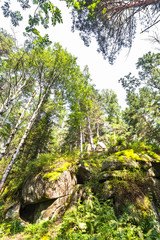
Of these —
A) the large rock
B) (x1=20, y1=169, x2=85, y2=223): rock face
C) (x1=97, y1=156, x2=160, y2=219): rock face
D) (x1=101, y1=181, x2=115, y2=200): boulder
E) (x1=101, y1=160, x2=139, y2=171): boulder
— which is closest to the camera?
(x1=97, y1=156, x2=160, y2=219): rock face

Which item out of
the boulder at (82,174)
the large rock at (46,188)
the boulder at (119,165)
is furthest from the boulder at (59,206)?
the boulder at (119,165)

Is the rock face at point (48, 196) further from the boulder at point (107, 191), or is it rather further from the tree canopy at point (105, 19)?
the tree canopy at point (105, 19)

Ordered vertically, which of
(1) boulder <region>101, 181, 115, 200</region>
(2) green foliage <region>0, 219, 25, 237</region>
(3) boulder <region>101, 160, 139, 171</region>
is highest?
(3) boulder <region>101, 160, 139, 171</region>

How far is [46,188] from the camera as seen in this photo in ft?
19.9

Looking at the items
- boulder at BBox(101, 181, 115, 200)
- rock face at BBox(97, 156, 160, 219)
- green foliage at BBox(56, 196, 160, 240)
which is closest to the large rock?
green foliage at BBox(56, 196, 160, 240)

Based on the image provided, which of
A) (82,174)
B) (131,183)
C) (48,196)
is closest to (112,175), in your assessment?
(131,183)

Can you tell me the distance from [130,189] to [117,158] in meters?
1.74

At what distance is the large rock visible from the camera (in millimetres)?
6012

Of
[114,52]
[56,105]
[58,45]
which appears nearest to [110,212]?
[114,52]

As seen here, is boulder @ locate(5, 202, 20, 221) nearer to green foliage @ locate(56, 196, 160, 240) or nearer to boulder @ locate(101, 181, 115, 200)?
green foliage @ locate(56, 196, 160, 240)

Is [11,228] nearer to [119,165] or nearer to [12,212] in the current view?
[12,212]

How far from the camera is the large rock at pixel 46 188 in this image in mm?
6012

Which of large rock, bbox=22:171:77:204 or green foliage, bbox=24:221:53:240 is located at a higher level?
large rock, bbox=22:171:77:204

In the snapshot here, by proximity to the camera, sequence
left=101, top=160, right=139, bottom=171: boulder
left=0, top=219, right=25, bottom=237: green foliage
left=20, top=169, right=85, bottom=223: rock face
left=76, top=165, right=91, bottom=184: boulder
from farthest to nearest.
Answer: left=76, top=165, right=91, bottom=184: boulder, left=20, top=169, right=85, bottom=223: rock face, left=101, top=160, right=139, bottom=171: boulder, left=0, top=219, right=25, bottom=237: green foliage
